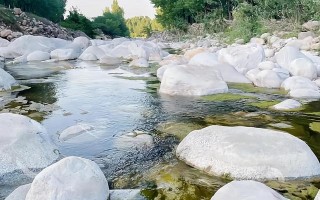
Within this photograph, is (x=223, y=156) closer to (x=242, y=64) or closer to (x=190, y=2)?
(x=242, y=64)

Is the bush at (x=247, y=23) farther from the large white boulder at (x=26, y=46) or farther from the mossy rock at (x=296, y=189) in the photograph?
the mossy rock at (x=296, y=189)

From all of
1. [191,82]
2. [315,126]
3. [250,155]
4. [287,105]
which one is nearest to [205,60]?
[191,82]

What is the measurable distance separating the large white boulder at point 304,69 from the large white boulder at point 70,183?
7.10 metres

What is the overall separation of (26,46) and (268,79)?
13.4 meters

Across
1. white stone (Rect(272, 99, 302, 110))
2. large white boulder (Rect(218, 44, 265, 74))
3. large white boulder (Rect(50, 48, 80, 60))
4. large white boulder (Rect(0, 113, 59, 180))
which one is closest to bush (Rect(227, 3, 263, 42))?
large white boulder (Rect(50, 48, 80, 60))

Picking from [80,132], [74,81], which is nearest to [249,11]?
[74,81]

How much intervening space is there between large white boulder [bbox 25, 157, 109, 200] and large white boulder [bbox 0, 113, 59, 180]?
35.3 inches

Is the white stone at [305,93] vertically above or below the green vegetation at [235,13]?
below

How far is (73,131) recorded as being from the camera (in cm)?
523

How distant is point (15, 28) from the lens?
28.3 meters

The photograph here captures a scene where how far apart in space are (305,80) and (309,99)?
3.43 feet

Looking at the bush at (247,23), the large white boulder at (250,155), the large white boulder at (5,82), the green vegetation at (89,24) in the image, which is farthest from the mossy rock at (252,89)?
the green vegetation at (89,24)

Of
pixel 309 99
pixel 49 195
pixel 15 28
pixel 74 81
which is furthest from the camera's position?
pixel 15 28

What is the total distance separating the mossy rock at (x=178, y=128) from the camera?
532 cm
